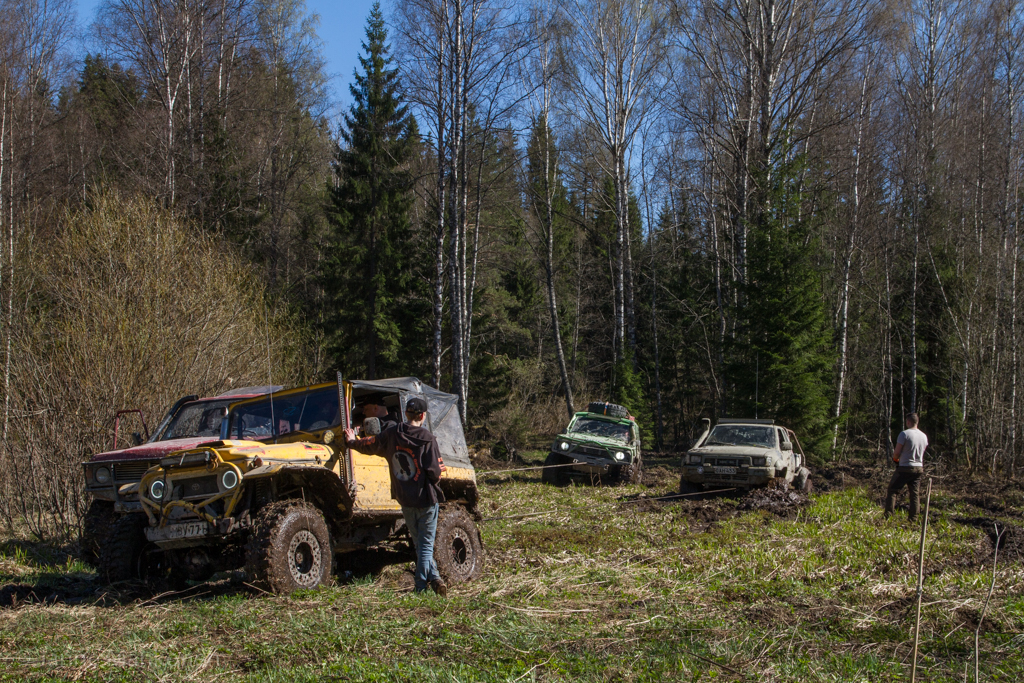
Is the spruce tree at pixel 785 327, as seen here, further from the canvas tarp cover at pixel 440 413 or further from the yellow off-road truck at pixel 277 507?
the yellow off-road truck at pixel 277 507

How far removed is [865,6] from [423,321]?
1802 centimetres

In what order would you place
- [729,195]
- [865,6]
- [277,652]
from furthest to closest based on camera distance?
1. [729,195]
2. [865,6]
3. [277,652]

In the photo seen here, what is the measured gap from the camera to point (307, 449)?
6.97 meters

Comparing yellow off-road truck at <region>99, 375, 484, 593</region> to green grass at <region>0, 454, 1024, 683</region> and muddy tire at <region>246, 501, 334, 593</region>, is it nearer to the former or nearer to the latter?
muddy tire at <region>246, 501, 334, 593</region>

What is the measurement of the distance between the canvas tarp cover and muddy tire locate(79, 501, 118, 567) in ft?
11.5

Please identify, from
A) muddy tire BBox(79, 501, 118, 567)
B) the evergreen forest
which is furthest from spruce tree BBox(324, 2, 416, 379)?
muddy tire BBox(79, 501, 118, 567)

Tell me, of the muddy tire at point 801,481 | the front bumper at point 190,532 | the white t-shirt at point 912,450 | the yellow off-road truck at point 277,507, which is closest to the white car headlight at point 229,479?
the yellow off-road truck at point 277,507

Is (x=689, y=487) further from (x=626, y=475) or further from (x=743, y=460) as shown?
(x=626, y=475)

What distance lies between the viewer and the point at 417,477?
6797mm

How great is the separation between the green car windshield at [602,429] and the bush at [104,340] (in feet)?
25.0

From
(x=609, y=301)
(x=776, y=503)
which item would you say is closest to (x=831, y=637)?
(x=776, y=503)

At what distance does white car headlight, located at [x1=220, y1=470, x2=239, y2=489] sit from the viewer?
6336mm

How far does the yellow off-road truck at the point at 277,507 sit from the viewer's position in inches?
250

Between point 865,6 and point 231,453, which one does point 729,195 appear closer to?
point 865,6
